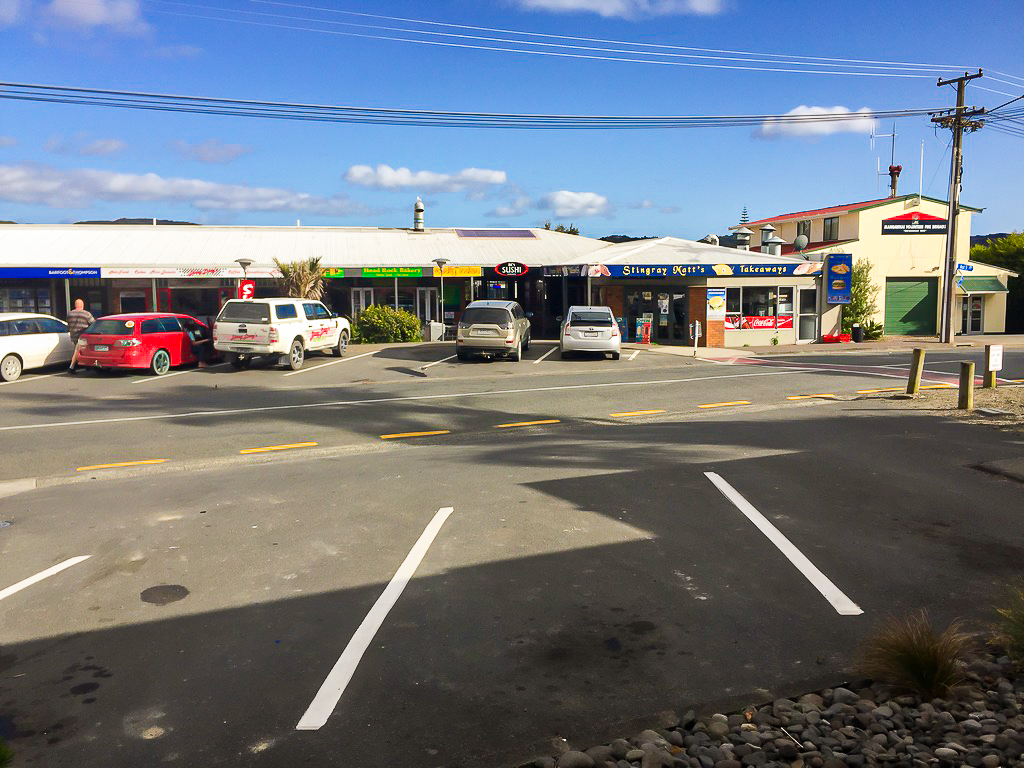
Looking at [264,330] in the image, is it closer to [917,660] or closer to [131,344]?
[131,344]

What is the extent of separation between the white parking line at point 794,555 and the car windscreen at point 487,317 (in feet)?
53.1

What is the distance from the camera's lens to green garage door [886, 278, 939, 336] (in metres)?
39.8

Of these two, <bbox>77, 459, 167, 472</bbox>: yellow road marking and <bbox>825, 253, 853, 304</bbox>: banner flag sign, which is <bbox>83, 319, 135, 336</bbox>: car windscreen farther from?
<bbox>825, 253, 853, 304</bbox>: banner flag sign

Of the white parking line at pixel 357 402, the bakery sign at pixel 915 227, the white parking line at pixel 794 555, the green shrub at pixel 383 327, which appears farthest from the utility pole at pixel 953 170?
the white parking line at pixel 794 555

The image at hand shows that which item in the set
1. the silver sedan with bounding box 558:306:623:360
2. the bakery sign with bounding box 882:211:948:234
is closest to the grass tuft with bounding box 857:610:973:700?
the silver sedan with bounding box 558:306:623:360

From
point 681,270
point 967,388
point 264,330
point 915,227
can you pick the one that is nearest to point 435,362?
point 264,330

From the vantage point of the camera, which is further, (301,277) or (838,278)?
(838,278)

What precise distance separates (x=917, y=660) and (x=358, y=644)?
331cm

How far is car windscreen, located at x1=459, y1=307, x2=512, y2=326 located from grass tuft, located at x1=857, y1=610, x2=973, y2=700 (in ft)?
68.7

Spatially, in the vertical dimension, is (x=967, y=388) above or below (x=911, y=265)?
below

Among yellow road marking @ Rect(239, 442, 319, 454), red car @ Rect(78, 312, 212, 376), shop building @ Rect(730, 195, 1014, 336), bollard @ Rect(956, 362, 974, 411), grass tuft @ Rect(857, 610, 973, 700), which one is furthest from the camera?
shop building @ Rect(730, 195, 1014, 336)

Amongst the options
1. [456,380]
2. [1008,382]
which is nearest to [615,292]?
[456,380]

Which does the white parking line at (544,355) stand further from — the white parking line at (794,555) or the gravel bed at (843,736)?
the gravel bed at (843,736)

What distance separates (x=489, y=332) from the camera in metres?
25.4
